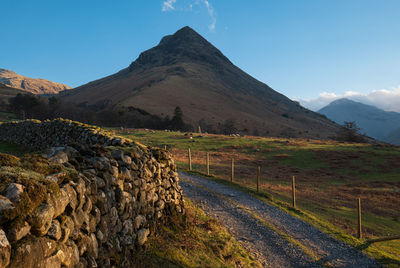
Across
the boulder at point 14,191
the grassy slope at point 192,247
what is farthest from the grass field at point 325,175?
the boulder at point 14,191

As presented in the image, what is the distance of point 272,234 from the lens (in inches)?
489

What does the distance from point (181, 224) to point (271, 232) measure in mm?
5513

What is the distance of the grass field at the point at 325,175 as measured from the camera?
715 inches

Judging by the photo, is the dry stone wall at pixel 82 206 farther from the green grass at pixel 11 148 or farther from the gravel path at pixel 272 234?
the green grass at pixel 11 148

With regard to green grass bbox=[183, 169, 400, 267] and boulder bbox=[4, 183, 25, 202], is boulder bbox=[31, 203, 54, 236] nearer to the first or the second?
boulder bbox=[4, 183, 25, 202]

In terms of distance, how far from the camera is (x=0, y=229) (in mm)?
3053

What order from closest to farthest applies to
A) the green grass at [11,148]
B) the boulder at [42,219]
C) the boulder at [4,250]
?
the boulder at [4,250]
the boulder at [42,219]
the green grass at [11,148]

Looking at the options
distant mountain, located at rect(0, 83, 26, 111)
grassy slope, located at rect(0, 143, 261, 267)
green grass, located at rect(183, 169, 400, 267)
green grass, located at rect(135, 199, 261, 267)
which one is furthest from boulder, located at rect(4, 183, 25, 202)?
distant mountain, located at rect(0, 83, 26, 111)

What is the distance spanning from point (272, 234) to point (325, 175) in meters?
25.8

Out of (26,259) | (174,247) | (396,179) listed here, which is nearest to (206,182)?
(174,247)

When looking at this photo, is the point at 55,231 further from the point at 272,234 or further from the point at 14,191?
the point at 272,234

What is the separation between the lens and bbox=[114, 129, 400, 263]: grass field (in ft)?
59.6

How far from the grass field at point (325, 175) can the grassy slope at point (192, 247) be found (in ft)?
27.2

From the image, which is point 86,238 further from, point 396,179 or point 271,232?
point 396,179
